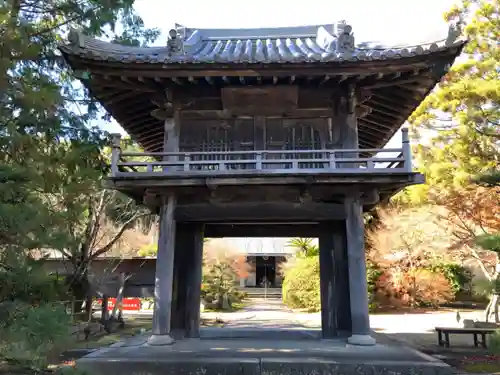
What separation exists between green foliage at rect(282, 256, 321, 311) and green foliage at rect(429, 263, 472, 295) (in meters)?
8.23

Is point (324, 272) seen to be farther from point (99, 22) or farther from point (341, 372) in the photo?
point (99, 22)

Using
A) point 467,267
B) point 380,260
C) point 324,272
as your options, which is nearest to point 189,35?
point 324,272

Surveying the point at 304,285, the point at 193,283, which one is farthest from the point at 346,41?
the point at 304,285

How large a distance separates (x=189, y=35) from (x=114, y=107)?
13.8ft

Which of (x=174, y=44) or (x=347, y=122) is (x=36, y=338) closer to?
(x=174, y=44)

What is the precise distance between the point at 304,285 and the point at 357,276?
1913cm

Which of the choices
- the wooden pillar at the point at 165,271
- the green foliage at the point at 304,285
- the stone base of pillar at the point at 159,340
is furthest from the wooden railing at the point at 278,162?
the green foliage at the point at 304,285

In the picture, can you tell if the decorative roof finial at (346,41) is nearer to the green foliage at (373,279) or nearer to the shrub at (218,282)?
the green foliage at (373,279)

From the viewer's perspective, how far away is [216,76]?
356 inches

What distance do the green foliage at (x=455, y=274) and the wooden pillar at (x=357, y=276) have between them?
21558 millimetres

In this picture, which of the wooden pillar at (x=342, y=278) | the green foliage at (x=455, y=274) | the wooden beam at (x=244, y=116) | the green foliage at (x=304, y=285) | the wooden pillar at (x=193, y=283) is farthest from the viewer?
the green foliage at (x=455, y=274)

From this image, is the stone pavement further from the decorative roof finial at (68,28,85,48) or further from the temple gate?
the decorative roof finial at (68,28,85,48)

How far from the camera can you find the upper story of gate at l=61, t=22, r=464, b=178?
8.72 metres

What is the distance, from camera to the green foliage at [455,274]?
28.5 m
